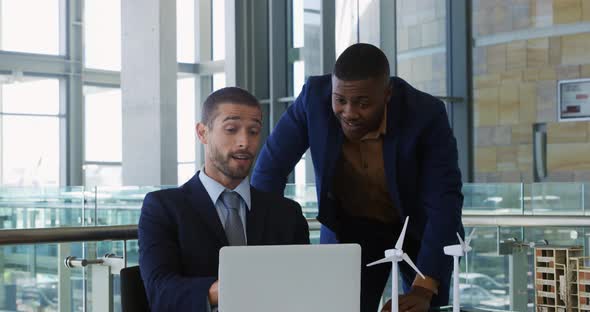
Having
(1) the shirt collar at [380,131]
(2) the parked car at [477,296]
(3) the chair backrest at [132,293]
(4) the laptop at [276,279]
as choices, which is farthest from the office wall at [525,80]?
(4) the laptop at [276,279]

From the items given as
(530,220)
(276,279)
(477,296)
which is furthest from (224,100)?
(477,296)

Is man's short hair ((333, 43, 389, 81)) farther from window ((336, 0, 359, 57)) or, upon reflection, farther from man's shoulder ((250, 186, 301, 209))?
A: window ((336, 0, 359, 57))

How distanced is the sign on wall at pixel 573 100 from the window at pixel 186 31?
31.6 ft

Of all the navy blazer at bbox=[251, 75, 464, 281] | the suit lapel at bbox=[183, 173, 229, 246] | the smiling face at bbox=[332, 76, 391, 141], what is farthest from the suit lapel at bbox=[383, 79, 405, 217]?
the suit lapel at bbox=[183, 173, 229, 246]

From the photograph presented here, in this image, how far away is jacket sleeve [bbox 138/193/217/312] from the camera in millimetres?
2131

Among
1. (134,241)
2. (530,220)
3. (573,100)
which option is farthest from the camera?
(573,100)

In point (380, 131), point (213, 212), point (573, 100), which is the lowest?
point (213, 212)

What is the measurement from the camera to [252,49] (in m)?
12.1

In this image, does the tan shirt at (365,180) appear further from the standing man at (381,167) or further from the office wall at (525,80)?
the office wall at (525,80)

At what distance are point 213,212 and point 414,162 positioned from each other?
0.60 metres

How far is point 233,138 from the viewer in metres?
2.39

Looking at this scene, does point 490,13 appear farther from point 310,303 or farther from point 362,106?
point 310,303

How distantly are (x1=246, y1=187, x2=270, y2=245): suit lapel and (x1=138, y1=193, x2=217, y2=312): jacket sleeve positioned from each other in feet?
0.72

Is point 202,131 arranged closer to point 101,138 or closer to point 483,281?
point 483,281
